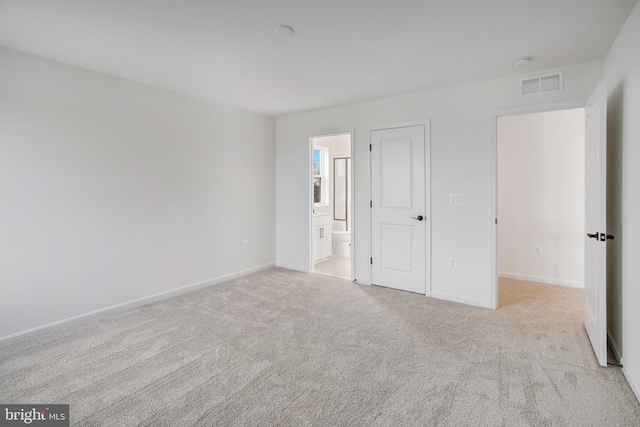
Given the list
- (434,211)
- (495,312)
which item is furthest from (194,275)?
(495,312)

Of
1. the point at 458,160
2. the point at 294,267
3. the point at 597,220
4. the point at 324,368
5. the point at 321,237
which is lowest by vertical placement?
the point at 324,368

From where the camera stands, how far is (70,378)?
7.45 feet

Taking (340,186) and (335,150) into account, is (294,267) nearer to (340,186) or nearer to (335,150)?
(340,186)

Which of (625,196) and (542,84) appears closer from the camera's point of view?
(625,196)

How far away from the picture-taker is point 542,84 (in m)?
3.27

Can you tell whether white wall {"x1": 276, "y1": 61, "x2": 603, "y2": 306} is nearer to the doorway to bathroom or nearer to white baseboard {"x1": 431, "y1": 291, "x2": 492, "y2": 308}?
white baseboard {"x1": 431, "y1": 291, "x2": 492, "y2": 308}

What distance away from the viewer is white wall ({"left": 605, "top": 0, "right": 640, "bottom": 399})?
208 cm

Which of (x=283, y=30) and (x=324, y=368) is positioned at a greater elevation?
(x=283, y=30)

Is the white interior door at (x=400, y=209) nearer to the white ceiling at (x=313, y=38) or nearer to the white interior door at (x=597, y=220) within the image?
Result: the white ceiling at (x=313, y=38)

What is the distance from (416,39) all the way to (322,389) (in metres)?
2.61

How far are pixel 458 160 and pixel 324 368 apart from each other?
2.65 m

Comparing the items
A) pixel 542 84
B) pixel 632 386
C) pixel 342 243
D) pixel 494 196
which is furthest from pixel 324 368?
pixel 342 243

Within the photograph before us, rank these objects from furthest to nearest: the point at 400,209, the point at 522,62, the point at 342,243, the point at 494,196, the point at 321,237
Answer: the point at 342,243
the point at 321,237
the point at 400,209
the point at 494,196
the point at 522,62

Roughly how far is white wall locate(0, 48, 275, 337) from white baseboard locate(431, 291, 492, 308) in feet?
9.14
